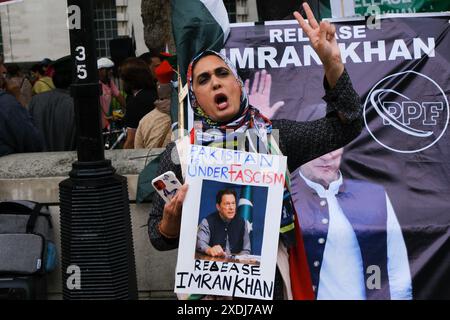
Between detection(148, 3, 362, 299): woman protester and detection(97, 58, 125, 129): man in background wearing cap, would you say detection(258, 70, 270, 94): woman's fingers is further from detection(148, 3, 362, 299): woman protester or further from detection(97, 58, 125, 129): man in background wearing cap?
detection(97, 58, 125, 129): man in background wearing cap

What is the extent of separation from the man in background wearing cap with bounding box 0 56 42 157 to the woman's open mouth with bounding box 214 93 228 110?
9.92 ft

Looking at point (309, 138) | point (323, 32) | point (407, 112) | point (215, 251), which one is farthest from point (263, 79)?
point (215, 251)

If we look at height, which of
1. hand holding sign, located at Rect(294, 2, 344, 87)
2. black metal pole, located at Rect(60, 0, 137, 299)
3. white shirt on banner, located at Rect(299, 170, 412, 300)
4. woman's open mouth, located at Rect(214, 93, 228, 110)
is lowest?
white shirt on banner, located at Rect(299, 170, 412, 300)

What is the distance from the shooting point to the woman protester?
4.02 metres

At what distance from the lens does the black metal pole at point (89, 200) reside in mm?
5289

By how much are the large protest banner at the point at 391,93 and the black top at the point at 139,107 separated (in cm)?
249

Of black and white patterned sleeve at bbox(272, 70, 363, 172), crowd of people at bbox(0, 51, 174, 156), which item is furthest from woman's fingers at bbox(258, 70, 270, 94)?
black and white patterned sleeve at bbox(272, 70, 363, 172)

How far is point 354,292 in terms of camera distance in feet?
18.5

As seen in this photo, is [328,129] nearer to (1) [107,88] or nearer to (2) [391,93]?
(2) [391,93]

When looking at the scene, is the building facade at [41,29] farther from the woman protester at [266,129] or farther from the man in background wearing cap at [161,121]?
the woman protester at [266,129]

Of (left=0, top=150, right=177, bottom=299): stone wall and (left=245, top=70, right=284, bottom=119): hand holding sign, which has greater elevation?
(left=245, top=70, right=284, bottom=119): hand holding sign

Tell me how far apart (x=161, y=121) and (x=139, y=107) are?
1.03m

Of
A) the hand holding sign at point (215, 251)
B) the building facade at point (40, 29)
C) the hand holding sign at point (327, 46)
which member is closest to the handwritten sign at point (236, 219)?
the hand holding sign at point (215, 251)
